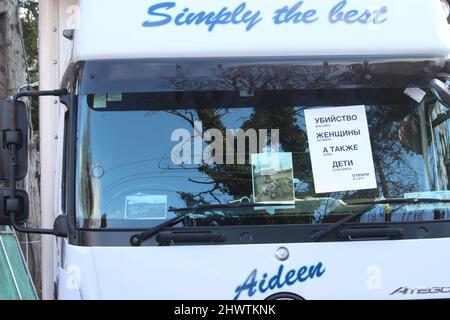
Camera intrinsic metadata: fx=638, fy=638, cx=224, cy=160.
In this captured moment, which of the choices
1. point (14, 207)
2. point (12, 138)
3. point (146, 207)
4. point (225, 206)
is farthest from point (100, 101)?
point (225, 206)

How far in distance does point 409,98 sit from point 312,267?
1.09m

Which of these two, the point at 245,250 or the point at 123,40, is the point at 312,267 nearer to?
the point at 245,250

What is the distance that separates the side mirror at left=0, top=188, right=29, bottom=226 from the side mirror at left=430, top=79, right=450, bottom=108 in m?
2.29

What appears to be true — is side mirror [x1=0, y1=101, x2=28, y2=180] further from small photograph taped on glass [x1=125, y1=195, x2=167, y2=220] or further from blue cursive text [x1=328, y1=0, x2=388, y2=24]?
blue cursive text [x1=328, y1=0, x2=388, y2=24]

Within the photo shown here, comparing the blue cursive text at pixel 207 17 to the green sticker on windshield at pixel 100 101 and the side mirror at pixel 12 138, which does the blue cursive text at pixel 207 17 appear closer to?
the green sticker on windshield at pixel 100 101

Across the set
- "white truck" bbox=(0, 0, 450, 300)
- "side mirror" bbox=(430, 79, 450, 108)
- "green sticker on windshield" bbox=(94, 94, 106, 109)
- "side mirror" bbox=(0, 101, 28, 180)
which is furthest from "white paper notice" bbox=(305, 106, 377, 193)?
"side mirror" bbox=(0, 101, 28, 180)

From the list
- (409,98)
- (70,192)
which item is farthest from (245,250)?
(409,98)

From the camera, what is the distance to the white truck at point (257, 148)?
3.20 metres

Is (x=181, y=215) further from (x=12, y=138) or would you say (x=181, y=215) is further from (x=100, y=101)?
(x=12, y=138)

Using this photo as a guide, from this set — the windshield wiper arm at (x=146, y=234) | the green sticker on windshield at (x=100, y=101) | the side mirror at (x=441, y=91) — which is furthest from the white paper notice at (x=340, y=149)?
the green sticker on windshield at (x=100, y=101)

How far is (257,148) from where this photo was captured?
3447mm

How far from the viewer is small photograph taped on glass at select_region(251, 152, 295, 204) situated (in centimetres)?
335

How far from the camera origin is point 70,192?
336 centimetres

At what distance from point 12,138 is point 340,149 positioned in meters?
1.75
